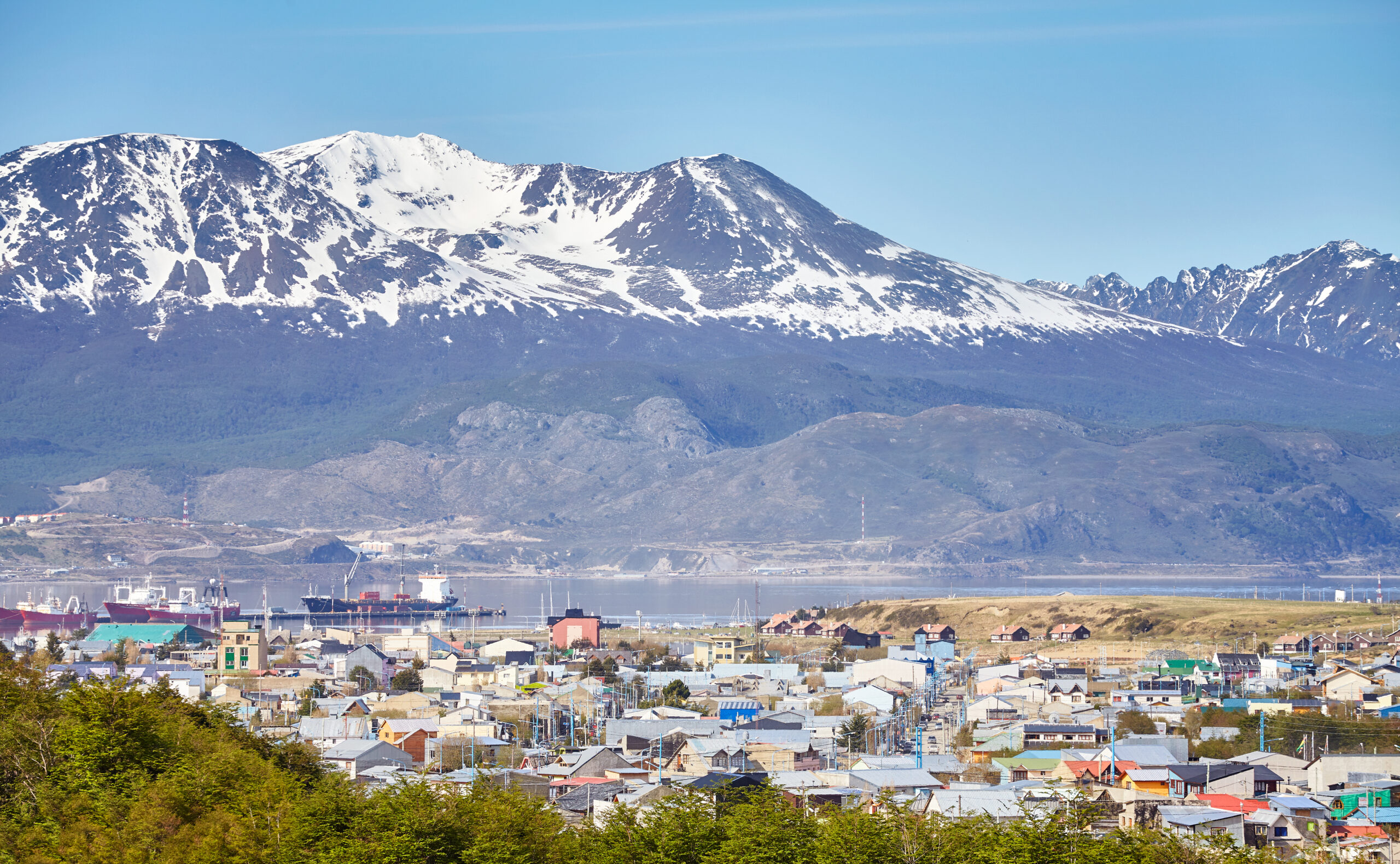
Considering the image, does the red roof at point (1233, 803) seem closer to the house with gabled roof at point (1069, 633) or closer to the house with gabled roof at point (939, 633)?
the house with gabled roof at point (1069, 633)

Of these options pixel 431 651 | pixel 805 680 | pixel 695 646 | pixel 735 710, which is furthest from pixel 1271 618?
pixel 735 710

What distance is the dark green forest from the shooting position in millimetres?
28719

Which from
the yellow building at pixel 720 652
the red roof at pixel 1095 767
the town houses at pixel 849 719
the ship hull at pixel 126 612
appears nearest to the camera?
the town houses at pixel 849 719

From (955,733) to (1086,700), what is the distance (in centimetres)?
890

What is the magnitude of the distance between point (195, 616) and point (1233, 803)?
12498 cm

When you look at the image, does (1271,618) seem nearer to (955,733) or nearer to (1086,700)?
(1086,700)

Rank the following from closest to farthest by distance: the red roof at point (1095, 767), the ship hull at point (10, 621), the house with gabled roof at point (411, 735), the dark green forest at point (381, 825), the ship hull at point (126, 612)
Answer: the dark green forest at point (381, 825), the red roof at point (1095, 767), the house with gabled roof at point (411, 735), the ship hull at point (10, 621), the ship hull at point (126, 612)

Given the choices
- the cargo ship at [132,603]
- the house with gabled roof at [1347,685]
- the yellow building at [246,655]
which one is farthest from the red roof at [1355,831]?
the cargo ship at [132,603]

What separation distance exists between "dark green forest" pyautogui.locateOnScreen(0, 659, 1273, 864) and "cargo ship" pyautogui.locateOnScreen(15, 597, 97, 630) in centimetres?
9244

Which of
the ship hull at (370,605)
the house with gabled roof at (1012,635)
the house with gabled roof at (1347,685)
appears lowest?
the ship hull at (370,605)

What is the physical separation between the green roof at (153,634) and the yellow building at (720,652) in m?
27.2

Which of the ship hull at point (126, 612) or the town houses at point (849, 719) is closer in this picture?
the town houses at point (849, 719)

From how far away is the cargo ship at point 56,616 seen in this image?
128000 mm

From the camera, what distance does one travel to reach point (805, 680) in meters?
71.8
